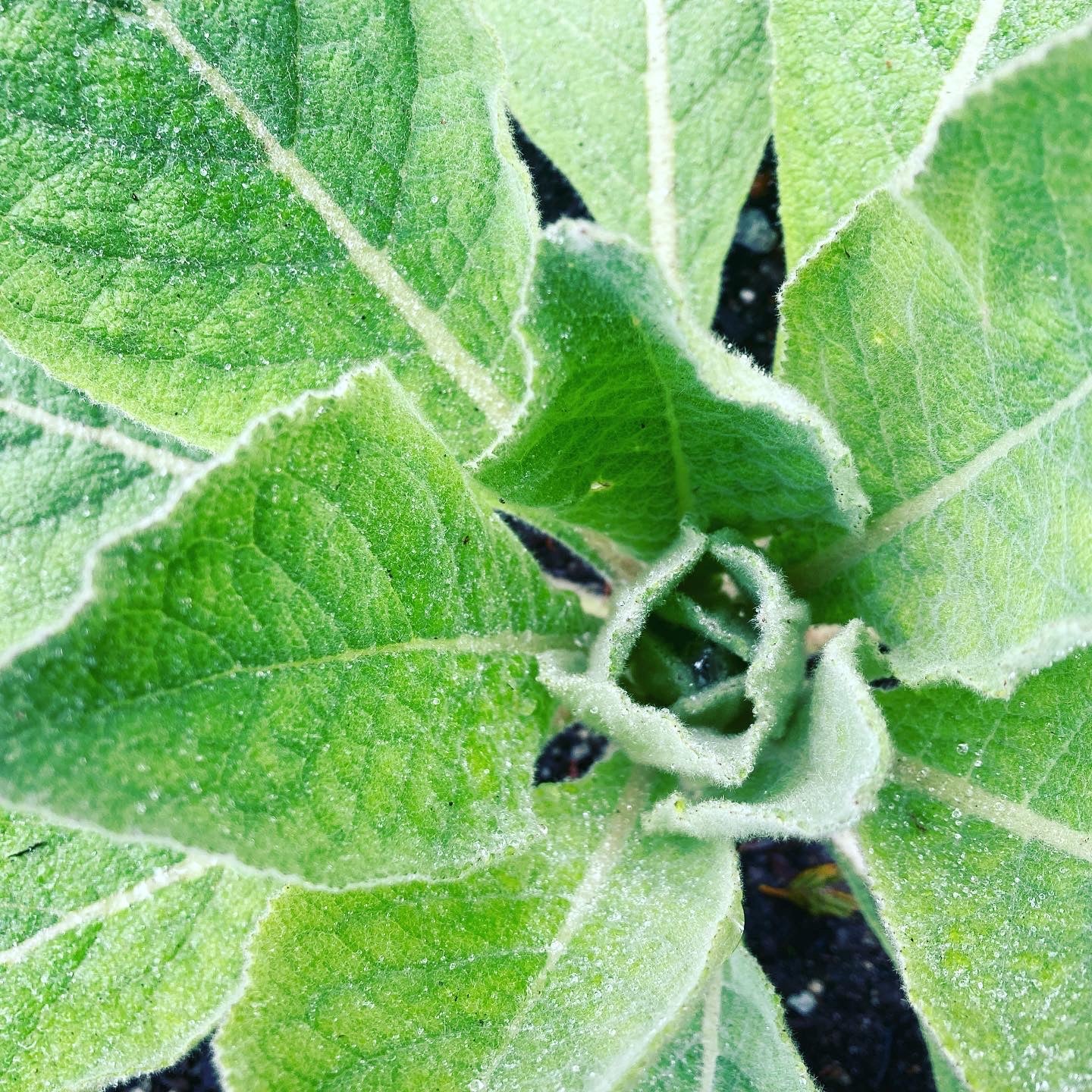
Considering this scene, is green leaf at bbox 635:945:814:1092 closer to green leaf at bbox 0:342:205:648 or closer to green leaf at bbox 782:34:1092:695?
green leaf at bbox 782:34:1092:695

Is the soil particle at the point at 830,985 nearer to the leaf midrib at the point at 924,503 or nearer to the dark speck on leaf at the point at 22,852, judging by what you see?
the leaf midrib at the point at 924,503

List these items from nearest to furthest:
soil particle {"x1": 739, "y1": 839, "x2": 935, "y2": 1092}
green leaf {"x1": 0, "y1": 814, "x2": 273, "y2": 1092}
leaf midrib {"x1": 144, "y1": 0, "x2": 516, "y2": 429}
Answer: leaf midrib {"x1": 144, "y1": 0, "x2": 516, "y2": 429} < green leaf {"x1": 0, "y1": 814, "x2": 273, "y2": 1092} < soil particle {"x1": 739, "y1": 839, "x2": 935, "y2": 1092}

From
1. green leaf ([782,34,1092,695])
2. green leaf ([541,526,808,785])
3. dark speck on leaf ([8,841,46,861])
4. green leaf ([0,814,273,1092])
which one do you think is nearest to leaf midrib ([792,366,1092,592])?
green leaf ([782,34,1092,695])

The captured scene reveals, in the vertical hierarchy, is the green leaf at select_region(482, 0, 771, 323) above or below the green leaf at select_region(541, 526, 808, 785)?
above

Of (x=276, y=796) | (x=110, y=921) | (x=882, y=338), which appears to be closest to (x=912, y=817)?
(x=882, y=338)

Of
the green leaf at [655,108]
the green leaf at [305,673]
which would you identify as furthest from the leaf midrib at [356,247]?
the green leaf at [655,108]

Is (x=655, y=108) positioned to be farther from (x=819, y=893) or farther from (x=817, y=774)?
(x=819, y=893)

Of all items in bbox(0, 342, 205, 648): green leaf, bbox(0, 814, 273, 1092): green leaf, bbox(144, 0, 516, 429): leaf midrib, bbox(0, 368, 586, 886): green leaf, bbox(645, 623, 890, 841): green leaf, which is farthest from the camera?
bbox(0, 342, 205, 648): green leaf
